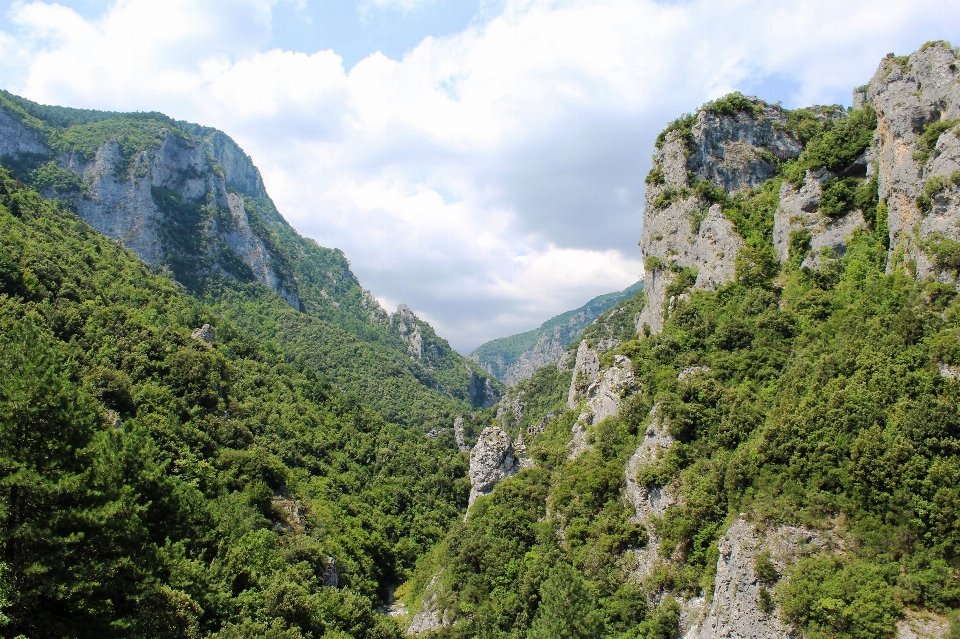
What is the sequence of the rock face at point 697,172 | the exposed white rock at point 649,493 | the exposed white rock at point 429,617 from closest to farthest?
the exposed white rock at point 649,493
the exposed white rock at point 429,617
the rock face at point 697,172

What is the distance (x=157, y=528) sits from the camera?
89.3ft

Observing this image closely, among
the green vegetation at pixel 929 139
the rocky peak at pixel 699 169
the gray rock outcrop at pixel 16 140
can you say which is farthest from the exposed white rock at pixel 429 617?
the gray rock outcrop at pixel 16 140

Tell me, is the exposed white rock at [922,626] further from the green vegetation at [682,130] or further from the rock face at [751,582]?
the green vegetation at [682,130]

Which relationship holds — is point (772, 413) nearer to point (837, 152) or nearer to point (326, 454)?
point (837, 152)

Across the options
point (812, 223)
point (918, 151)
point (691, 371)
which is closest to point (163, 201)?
point (691, 371)

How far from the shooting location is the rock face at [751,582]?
72.9 ft

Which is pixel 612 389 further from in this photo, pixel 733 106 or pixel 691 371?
pixel 733 106

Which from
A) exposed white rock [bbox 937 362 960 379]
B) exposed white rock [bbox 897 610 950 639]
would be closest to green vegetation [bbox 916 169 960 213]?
exposed white rock [bbox 937 362 960 379]

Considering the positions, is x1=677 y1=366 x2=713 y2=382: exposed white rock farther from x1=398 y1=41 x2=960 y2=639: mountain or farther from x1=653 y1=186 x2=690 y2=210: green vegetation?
x1=653 y1=186 x2=690 y2=210: green vegetation

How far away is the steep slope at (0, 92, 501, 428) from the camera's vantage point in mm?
112438

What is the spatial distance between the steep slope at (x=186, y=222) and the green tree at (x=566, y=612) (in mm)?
94391

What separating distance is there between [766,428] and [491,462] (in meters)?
32.6

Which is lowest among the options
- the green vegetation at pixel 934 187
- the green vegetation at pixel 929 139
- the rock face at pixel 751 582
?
the rock face at pixel 751 582

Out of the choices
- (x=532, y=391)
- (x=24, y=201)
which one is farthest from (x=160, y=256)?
(x=532, y=391)
